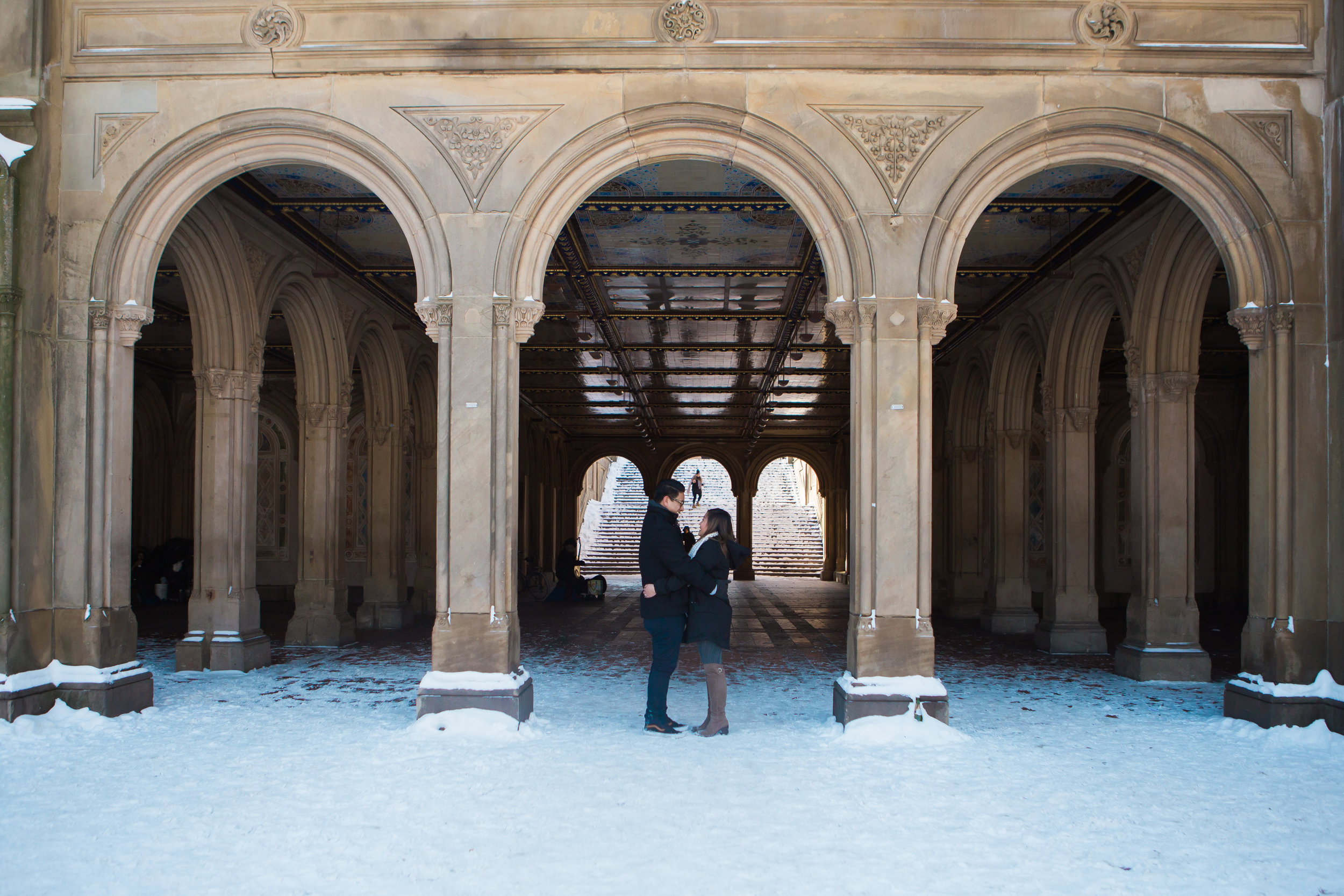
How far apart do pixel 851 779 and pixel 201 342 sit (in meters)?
7.77

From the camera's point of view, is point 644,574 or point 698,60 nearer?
point 644,574

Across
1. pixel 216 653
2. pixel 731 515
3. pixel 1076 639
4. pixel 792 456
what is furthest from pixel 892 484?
pixel 792 456

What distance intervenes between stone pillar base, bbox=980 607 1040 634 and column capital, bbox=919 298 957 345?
7.71 metres

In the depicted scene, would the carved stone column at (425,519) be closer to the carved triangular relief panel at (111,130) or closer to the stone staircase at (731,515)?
the carved triangular relief panel at (111,130)

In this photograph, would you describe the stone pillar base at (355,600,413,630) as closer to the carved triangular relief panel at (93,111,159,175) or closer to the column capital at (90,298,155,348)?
the column capital at (90,298,155,348)

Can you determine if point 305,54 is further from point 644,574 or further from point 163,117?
point 644,574

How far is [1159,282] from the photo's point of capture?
378 inches

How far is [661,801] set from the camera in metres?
5.08

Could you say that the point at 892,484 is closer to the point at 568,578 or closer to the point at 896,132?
the point at 896,132

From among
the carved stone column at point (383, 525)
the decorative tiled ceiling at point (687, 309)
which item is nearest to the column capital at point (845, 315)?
the decorative tiled ceiling at point (687, 309)

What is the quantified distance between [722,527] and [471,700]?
2.18 metres

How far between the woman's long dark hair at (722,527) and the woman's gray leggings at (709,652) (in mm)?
608

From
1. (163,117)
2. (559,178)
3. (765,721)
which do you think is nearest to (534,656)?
(765,721)

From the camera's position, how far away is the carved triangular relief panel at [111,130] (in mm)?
7473
